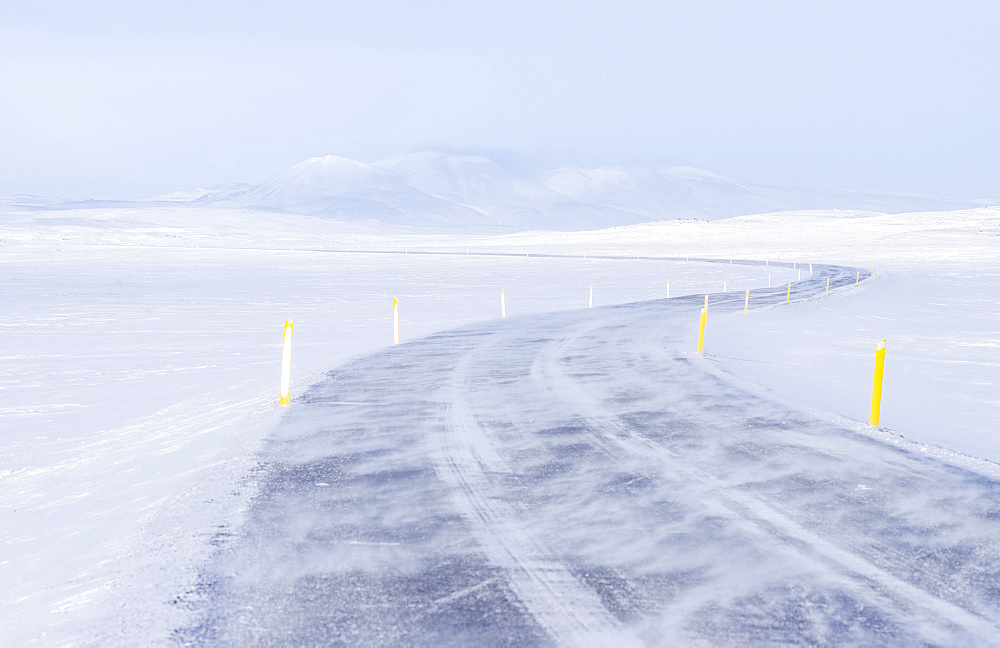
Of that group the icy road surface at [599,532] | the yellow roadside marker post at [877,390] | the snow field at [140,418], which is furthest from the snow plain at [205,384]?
the icy road surface at [599,532]

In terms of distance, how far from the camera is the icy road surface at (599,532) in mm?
5004

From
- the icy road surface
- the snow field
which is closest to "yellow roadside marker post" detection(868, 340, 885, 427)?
the icy road surface

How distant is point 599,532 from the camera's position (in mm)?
6570

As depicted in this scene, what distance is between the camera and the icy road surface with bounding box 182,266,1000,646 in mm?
5004

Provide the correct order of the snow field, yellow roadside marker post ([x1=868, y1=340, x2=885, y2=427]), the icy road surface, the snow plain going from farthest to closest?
yellow roadside marker post ([x1=868, y1=340, x2=885, y2=427]), the snow plain, the snow field, the icy road surface

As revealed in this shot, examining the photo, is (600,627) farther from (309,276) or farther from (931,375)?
(309,276)

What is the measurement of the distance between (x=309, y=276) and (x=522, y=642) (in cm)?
4925

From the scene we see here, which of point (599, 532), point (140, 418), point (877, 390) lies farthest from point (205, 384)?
point (877, 390)

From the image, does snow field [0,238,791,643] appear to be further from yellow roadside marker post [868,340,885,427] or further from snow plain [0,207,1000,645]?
yellow roadside marker post [868,340,885,427]

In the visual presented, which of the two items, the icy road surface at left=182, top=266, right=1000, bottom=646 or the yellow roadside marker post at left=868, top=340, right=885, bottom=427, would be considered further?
the yellow roadside marker post at left=868, top=340, right=885, bottom=427

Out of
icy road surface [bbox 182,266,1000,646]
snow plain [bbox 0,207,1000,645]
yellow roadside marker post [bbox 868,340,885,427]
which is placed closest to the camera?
icy road surface [bbox 182,266,1000,646]

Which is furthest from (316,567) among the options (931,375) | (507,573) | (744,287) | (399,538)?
(744,287)

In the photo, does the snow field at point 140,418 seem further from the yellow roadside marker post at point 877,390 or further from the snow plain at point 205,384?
the yellow roadside marker post at point 877,390

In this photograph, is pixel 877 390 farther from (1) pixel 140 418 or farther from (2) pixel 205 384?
(2) pixel 205 384
